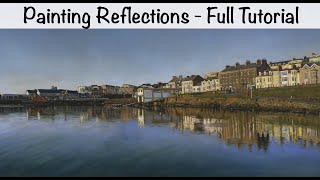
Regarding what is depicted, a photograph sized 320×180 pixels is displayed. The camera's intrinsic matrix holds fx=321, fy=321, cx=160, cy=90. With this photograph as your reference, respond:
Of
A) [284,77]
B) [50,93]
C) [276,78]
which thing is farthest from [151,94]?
[50,93]

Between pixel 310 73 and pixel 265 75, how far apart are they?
699 inches

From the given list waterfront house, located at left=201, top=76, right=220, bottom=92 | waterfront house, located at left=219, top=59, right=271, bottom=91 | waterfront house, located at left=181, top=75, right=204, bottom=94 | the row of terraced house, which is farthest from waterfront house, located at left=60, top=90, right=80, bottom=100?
waterfront house, located at left=219, top=59, right=271, bottom=91

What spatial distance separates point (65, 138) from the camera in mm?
32031

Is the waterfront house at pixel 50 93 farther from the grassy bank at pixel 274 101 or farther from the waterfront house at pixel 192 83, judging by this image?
the grassy bank at pixel 274 101

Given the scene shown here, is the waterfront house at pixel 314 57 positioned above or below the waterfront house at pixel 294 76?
above

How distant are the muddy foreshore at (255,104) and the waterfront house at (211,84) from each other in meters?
29.6

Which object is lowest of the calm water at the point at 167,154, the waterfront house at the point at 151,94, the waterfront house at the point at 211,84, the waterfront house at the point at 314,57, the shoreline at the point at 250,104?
A: the calm water at the point at 167,154

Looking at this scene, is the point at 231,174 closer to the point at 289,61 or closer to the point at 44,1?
the point at 44,1

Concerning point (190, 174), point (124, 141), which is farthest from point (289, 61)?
point (190, 174)

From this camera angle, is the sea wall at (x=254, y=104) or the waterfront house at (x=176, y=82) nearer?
the sea wall at (x=254, y=104)

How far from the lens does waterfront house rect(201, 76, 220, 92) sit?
433ft

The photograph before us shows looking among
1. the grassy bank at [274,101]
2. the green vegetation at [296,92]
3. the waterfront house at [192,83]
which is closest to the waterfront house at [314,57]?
the grassy bank at [274,101]

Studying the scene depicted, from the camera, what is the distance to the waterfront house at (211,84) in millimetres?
132025

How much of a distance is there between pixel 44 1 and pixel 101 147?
13.9m
